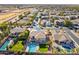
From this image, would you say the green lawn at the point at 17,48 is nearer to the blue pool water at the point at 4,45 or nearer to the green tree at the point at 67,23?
the blue pool water at the point at 4,45

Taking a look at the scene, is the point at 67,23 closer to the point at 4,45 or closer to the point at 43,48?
the point at 43,48

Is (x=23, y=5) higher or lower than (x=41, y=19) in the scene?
higher

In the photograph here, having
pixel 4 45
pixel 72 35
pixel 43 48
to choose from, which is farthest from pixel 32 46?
pixel 72 35

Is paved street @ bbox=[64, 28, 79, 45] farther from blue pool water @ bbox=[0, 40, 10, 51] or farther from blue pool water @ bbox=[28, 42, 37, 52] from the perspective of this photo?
blue pool water @ bbox=[0, 40, 10, 51]

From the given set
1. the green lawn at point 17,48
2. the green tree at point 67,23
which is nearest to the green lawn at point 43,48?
the green lawn at point 17,48

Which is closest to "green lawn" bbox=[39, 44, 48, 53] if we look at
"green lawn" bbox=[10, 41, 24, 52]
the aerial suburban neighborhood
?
the aerial suburban neighborhood
